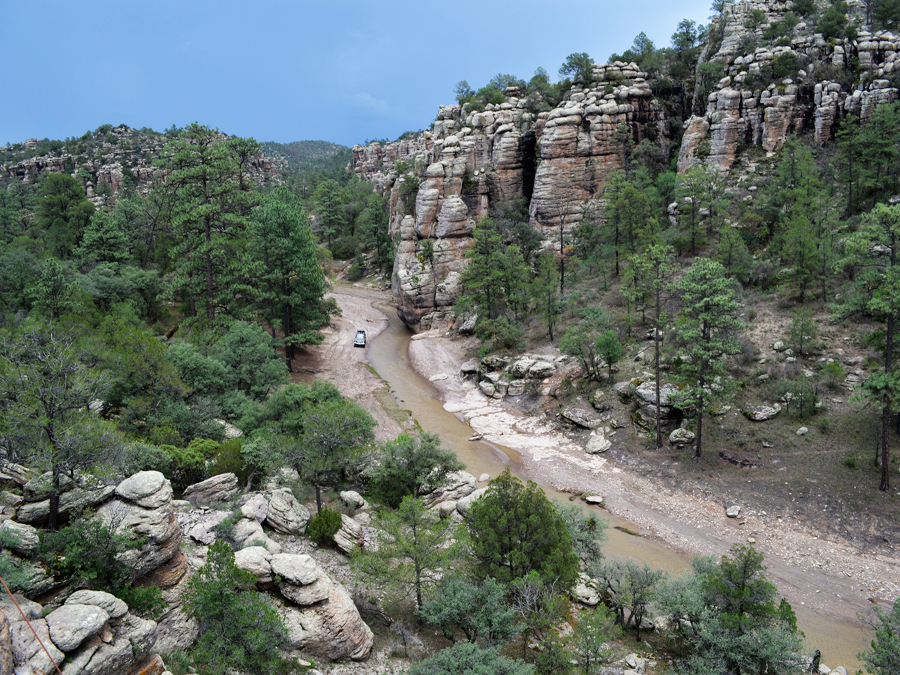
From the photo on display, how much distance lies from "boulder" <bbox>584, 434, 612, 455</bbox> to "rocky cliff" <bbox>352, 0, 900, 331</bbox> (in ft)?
81.7

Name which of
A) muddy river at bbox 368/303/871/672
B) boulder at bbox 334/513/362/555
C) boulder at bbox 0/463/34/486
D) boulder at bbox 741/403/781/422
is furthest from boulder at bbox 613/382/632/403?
boulder at bbox 0/463/34/486

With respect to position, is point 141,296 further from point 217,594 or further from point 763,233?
point 763,233

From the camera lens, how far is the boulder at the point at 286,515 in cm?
1702

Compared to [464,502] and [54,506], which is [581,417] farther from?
[54,506]

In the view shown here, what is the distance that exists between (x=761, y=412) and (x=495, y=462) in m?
14.3

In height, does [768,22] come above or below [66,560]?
above

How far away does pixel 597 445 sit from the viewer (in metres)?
28.9

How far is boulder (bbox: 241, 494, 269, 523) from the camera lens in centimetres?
1653

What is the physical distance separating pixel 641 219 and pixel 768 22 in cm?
2764

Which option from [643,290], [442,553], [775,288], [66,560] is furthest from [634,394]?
[66,560]

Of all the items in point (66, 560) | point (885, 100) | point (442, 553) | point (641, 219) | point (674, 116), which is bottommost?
point (442, 553)

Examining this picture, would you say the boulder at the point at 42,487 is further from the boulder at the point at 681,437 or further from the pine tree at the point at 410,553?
the boulder at the point at 681,437

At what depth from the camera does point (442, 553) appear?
14562 mm

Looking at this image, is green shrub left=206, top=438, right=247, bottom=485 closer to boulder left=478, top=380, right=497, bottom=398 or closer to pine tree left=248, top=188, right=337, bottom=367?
pine tree left=248, top=188, right=337, bottom=367
